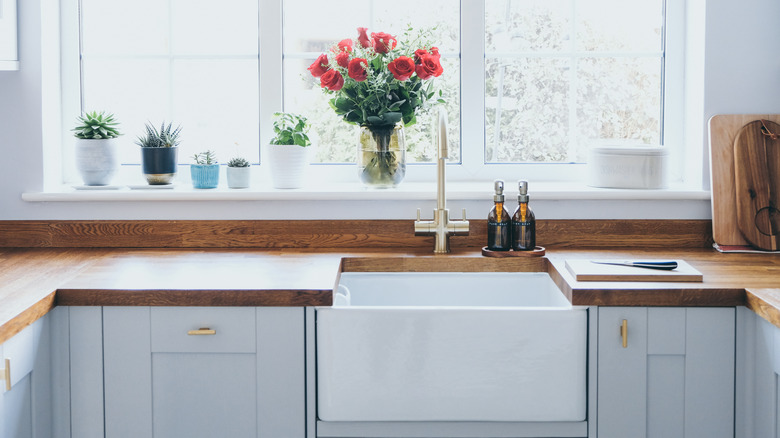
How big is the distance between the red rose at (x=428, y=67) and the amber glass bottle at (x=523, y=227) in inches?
17.0

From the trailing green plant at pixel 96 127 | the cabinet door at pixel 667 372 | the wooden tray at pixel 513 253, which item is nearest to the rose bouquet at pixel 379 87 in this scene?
the wooden tray at pixel 513 253

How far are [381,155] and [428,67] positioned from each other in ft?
0.98

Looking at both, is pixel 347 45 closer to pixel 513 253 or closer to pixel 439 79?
pixel 439 79

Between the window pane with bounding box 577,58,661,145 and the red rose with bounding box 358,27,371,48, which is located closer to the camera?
the red rose with bounding box 358,27,371,48

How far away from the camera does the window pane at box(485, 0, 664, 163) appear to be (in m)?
2.56

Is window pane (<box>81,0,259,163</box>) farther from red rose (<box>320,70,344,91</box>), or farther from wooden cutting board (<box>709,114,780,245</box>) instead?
wooden cutting board (<box>709,114,780,245</box>)

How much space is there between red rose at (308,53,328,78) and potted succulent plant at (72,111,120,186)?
65 cm

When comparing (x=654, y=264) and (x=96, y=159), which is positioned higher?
(x=96, y=159)

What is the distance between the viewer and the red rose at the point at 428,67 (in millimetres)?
2270

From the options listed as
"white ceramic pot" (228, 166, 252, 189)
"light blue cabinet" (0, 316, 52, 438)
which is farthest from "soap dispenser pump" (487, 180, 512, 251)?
"light blue cabinet" (0, 316, 52, 438)

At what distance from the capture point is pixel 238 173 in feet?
7.93

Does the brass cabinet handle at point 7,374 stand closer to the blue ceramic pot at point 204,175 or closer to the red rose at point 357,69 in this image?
the blue ceramic pot at point 204,175

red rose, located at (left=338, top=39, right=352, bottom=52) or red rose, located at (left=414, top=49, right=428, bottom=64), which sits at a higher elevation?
red rose, located at (left=338, top=39, right=352, bottom=52)

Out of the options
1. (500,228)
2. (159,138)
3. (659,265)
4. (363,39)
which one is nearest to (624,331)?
(659,265)
